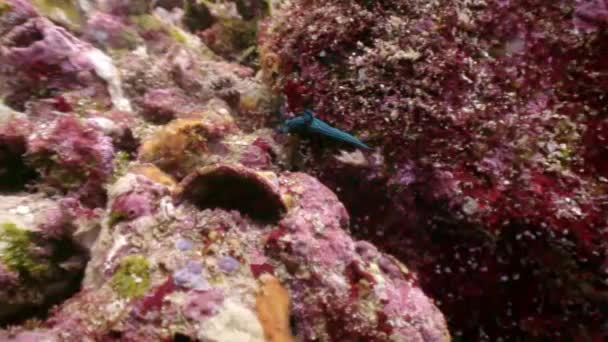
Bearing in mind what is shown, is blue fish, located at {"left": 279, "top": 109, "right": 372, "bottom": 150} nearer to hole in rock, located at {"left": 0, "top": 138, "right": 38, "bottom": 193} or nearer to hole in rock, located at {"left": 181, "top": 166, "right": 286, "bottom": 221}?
hole in rock, located at {"left": 181, "top": 166, "right": 286, "bottom": 221}

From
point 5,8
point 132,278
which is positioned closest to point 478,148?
point 132,278

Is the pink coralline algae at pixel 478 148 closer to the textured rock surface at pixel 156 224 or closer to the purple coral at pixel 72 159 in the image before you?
the textured rock surface at pixel 156 224

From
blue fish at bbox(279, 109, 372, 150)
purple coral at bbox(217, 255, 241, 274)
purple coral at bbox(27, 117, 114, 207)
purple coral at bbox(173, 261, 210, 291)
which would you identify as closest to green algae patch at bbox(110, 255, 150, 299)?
purple coral at bbox(173, 261, 210, 291)

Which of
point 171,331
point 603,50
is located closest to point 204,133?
point 171,331

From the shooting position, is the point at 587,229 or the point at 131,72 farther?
the point at 131,72

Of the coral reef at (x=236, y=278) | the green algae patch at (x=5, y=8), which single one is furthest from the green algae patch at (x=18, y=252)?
the green algae patch at (x=5, y=8)

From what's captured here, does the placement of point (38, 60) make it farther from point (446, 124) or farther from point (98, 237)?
point (446, 124)
